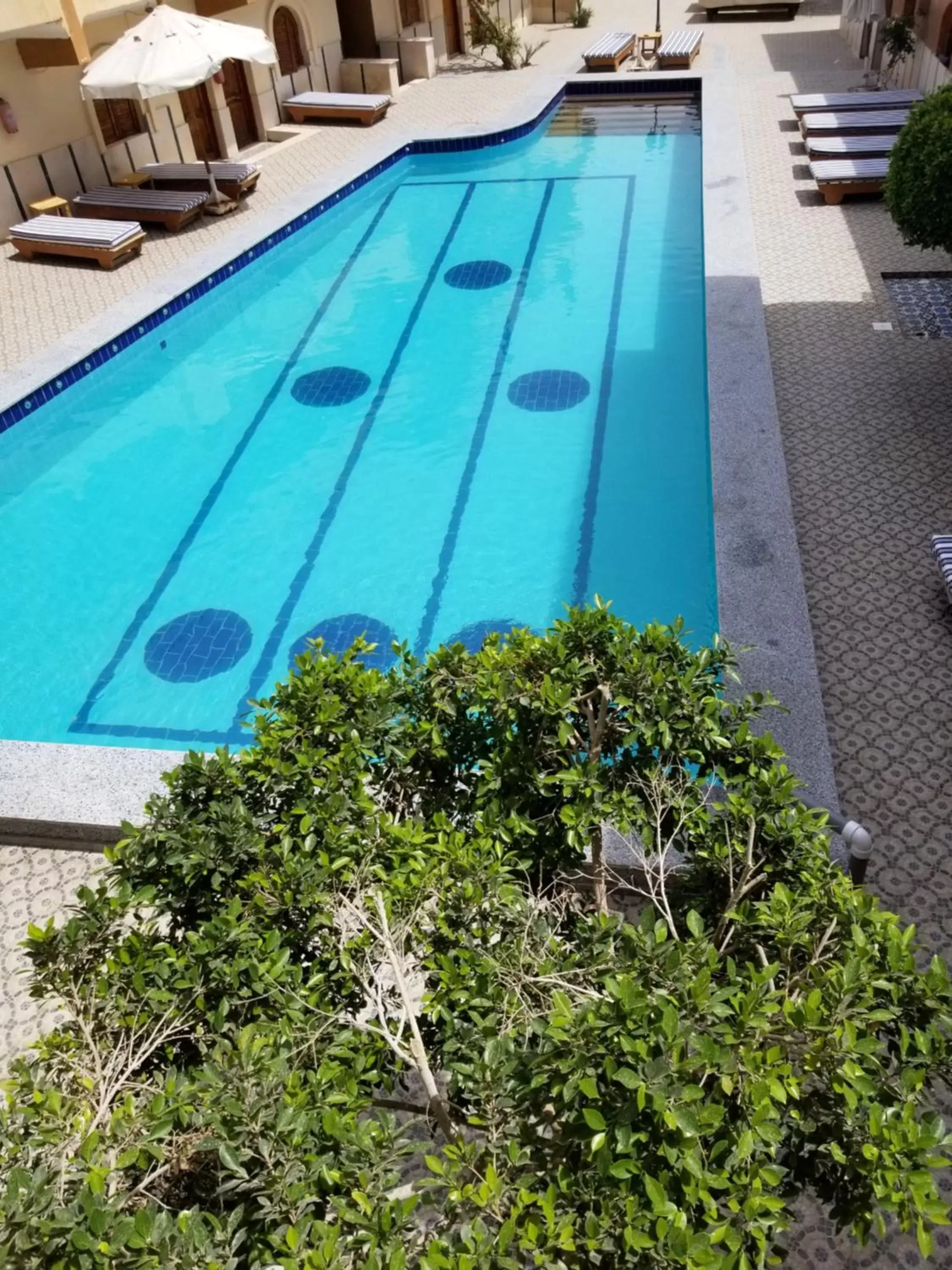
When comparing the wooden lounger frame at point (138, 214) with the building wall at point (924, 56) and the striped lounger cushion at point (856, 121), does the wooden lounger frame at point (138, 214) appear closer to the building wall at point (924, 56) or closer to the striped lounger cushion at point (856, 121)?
the striped lounger cushion at point (856, 121)

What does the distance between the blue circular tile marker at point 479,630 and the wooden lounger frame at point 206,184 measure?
9326 mm

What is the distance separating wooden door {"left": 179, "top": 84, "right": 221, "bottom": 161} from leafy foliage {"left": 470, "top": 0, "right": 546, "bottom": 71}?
7.27m

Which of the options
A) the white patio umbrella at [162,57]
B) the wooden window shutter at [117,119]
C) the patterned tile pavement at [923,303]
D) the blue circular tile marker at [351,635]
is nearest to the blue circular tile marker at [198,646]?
the blue circular tile marker at [351,635]

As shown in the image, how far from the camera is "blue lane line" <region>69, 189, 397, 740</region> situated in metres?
6.43

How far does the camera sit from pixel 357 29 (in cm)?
1947

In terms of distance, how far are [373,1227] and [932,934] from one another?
116 inches

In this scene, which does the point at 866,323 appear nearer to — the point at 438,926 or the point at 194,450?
the point at 194,450

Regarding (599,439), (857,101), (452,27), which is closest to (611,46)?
(452,27)

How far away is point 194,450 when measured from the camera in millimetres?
8953

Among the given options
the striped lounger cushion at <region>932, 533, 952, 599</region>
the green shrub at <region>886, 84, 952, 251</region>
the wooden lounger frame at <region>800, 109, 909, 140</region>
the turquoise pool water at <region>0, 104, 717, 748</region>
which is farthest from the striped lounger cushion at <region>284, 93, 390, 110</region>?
the striped lounger cushion at <region>932, 533, 952, 599</region>

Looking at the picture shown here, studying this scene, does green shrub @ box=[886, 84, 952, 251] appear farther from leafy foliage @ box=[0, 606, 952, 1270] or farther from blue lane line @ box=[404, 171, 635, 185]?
blue lane line @ box=[404, 171, 635, 185]

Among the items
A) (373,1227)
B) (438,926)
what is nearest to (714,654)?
(438,926)

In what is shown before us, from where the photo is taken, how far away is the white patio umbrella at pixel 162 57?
10984 millimetres

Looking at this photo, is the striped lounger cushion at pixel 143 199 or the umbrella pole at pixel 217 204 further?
the umbrella pole at pixel 217 204
